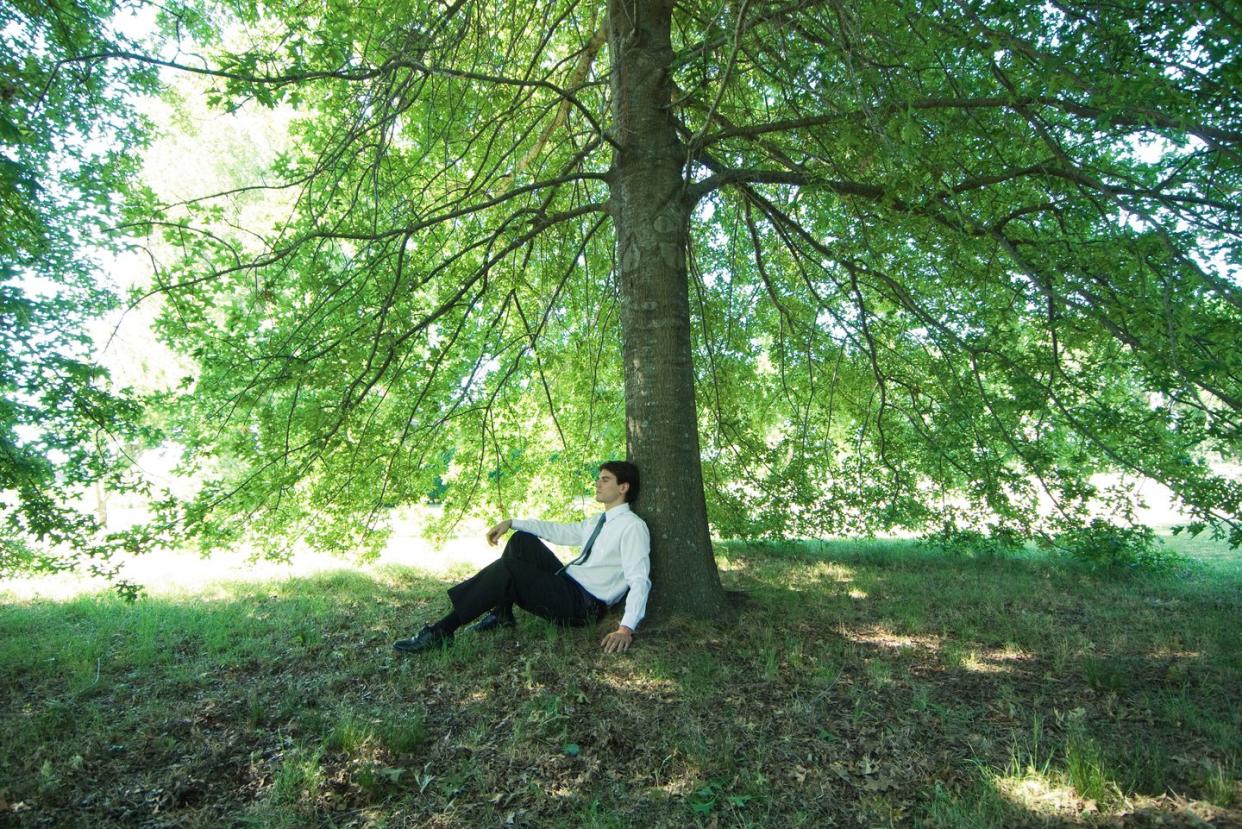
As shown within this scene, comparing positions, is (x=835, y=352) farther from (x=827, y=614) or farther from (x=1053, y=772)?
(x=1053, y=772)

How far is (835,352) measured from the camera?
8305mm

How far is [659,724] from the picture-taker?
345cm

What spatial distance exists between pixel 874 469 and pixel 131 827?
7.07m

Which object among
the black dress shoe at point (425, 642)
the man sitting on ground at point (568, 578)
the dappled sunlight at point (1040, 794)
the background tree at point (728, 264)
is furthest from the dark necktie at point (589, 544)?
the dappled sunlight at point (1040, 794)

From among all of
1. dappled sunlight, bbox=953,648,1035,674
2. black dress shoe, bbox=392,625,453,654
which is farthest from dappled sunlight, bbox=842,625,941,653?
black dress shoe, bbox=392,625,453,654

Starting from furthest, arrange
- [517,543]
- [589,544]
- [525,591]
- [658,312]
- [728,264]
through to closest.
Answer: [728,264], [658,312], [589,544], [517,543], [525,591]

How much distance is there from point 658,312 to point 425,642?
3.04 metres

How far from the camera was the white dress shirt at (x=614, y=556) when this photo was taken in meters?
4.55

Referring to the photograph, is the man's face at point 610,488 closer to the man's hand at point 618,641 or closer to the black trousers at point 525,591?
the black trousers at point 525,591

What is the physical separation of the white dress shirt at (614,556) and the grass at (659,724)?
0.34 meters

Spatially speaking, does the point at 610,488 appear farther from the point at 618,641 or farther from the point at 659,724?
the point at 659,724

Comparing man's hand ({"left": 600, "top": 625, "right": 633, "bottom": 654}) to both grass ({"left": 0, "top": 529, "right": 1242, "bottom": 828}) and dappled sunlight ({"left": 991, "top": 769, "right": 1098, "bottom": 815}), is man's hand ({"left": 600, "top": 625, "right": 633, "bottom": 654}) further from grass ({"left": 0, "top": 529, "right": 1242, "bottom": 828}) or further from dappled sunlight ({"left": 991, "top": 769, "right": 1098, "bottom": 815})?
dappled sunlight ({"left": 991, "top": 769, "right": 1098, "bottom": 815})

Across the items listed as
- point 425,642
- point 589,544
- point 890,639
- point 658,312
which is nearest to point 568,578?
point 589,544

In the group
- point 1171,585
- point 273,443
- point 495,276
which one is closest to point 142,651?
point 273,443
